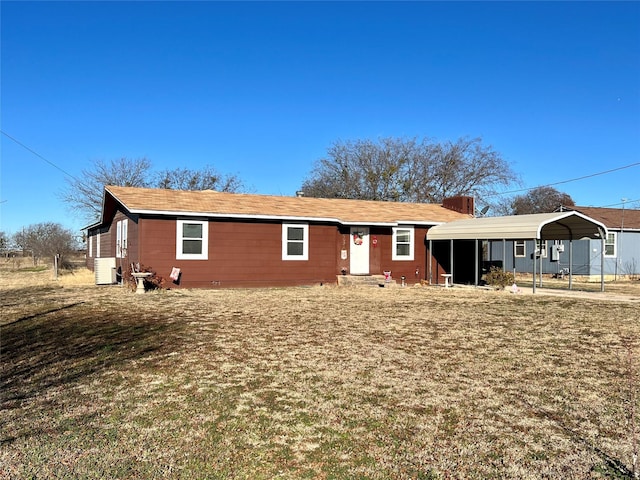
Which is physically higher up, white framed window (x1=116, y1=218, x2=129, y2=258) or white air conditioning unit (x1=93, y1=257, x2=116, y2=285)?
white framed window (x1=116, y1=218, x2=129, y2=258)

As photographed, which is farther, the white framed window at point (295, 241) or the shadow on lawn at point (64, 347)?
the white framed window at point (295, 241)

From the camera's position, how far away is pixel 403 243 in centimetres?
1914

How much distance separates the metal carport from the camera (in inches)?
595

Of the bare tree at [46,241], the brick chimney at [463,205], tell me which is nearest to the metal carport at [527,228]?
the brick chimney at [463,205]

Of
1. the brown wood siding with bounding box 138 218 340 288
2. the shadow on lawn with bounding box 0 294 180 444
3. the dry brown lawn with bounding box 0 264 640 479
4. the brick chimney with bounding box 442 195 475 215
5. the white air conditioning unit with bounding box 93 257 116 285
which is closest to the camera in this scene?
the dry brown lawn with bounding box 0 264 640 479

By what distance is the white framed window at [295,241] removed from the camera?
16.8 m

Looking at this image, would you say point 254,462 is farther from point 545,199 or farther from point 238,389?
point 545,199

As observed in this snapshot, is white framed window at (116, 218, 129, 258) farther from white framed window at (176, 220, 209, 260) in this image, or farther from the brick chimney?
the brick chimney

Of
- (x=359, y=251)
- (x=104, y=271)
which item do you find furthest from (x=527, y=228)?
(x=104, y=271)

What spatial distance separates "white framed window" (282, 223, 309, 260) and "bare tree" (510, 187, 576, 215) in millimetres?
38385

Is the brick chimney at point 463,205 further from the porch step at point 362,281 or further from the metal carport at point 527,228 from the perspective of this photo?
the porch step at point 362,281

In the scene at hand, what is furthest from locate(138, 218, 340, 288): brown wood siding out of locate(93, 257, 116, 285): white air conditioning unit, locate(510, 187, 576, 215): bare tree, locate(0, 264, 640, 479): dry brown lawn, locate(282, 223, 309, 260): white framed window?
locate(510, 187, 576, 215): bare tree

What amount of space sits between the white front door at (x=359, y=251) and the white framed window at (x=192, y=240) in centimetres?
552

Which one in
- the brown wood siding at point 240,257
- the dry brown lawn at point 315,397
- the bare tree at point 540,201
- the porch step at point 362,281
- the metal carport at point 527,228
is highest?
the bare tree at point 540,201
